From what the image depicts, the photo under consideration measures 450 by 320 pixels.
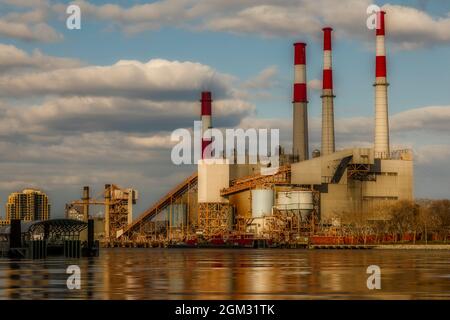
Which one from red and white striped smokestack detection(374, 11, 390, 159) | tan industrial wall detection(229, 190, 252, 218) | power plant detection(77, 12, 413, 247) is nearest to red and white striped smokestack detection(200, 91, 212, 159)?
power plant detection(77, 12, 413, 247)

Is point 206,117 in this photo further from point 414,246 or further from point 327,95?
point 414,246

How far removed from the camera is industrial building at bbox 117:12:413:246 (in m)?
156

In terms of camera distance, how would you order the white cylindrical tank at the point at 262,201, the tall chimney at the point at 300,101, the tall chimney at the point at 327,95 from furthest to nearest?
the white cylindrical tank at the point at 262,201, the tall chimney at the point at 300,101, the tall chimney at the point at 327,95

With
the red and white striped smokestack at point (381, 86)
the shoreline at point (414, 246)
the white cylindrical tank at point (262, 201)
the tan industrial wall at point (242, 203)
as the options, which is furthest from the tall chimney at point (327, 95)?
the shoreline at point (414, 246)

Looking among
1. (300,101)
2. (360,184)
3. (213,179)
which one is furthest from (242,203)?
(360,184)

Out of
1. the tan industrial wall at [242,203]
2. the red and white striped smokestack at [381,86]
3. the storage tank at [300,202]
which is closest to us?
the red and white striped smokestack at [381,86]

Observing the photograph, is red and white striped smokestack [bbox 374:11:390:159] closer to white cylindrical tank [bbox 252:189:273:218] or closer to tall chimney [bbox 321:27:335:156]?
tall chimney [bbox 321:27:335:156]

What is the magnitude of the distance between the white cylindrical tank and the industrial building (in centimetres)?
19

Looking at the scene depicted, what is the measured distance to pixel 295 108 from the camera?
16138 cm

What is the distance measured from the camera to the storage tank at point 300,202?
509 ft

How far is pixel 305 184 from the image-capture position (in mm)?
157875

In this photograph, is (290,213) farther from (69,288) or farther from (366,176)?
(69,288)

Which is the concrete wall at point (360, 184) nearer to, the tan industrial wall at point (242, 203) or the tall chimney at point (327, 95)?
the tall chimney at point (327, 95)

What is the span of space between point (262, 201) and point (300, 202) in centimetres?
1023
